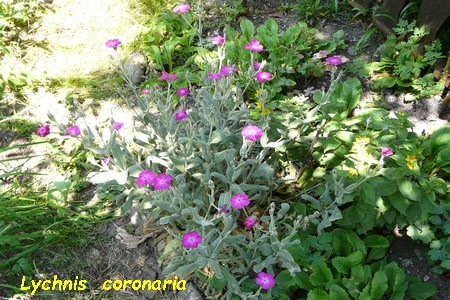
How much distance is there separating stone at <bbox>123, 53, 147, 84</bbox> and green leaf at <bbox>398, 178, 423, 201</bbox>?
2458mm

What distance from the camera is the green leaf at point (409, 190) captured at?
2.07 m

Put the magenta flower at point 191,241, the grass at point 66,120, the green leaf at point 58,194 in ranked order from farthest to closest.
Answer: the green leaf at point 58,194 < the grass at point 66,120 < the magenta flower at point 191,241

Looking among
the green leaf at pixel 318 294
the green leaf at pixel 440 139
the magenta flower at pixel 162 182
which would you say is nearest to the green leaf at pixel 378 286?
the green leaf at pixel 318 294

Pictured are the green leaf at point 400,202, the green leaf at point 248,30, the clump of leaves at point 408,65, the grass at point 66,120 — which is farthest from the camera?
the green leaf at point 248,30

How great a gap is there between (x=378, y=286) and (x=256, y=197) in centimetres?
79

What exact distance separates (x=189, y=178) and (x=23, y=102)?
2125mm

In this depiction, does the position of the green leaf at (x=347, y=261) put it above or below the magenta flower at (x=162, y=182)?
below

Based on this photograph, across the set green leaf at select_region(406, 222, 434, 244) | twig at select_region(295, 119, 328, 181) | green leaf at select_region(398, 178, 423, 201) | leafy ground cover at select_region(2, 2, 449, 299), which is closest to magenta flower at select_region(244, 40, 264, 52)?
leafy ground cover at select_region(2, 2, 449, 299)

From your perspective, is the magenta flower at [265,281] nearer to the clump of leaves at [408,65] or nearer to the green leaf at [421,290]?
the green leaf at [421,290]

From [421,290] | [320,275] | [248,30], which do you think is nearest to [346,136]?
[320,275]

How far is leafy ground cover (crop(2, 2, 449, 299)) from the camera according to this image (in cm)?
204

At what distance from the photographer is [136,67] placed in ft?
12.0

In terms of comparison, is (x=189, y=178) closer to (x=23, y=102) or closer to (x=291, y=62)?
(x=291, y=62)

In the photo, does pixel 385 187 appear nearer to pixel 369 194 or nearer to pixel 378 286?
pixel 369 194
